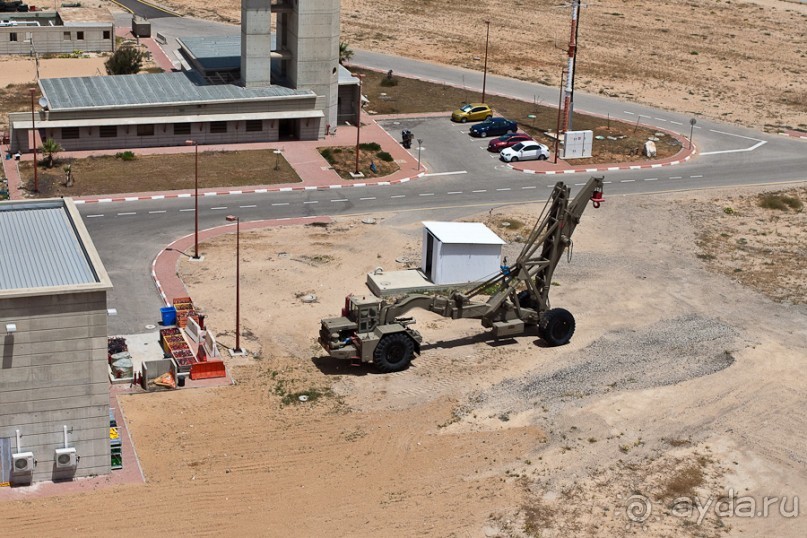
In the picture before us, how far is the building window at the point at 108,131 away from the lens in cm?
8506

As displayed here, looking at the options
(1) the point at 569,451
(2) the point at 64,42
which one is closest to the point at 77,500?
(1) the point at 569,451

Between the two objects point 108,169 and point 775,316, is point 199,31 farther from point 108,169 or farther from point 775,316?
point 775,316

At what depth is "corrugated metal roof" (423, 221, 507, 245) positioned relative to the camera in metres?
59.2

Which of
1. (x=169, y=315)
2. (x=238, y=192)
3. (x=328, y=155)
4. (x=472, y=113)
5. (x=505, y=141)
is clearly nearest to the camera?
(x=169, y=315)

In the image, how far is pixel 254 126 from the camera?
292ft

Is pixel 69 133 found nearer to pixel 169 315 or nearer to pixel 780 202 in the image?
pixel 169 315

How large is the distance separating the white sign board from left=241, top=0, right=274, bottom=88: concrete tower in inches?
907

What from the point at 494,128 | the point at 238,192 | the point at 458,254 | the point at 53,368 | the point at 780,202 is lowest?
the point at 238,192

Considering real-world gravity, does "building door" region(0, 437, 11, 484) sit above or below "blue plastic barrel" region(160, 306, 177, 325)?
below

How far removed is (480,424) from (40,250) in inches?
746

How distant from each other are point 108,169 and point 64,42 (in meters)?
37.6

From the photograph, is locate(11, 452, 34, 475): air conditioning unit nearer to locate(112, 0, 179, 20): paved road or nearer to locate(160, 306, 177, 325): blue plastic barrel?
locate(160, 306, 177, 325): blue plastic barrel

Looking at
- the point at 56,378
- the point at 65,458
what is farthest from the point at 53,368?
the point at 65,458

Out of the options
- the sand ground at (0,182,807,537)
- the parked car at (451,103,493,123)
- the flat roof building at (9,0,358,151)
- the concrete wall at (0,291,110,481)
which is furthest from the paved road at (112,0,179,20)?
→ the concrete wall at (0,291,110,481)
